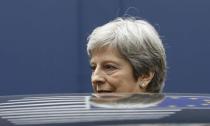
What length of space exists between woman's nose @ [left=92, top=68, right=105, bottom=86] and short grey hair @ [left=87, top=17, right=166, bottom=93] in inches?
3.2

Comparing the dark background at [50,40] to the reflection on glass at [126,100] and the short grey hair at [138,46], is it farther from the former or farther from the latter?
the reflection on glass at [126,100]

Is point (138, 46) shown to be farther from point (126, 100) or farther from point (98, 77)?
point (126, 100)

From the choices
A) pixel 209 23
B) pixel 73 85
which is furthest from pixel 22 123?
pixel 209 23

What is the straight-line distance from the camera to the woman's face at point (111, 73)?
258 centimetres

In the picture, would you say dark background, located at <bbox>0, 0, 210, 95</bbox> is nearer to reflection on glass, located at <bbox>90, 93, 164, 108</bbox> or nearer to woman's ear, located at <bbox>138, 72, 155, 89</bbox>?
woman's ear, located at <bbox>138, 72, 155, 89</bbox>

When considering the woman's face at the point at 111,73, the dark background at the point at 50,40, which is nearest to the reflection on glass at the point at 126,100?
the woman's face at the point at 111,73

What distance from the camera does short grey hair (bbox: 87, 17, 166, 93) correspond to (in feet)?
8.49

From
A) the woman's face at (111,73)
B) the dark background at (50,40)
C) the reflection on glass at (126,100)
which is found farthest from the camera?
the dark background at (50,40)

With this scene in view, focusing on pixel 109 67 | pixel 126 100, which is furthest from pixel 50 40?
pixel 126 100

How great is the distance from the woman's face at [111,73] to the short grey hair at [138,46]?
2cm

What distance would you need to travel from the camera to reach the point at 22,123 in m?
1.67

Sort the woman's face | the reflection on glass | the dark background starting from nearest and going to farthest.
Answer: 1. the reflection on glass
2. the woman's face
3. the dark background

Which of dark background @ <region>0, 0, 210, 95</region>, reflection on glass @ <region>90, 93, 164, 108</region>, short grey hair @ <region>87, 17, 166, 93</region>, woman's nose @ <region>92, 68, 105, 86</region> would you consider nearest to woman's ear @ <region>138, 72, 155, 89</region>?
short grey hair @ <region>87, 17, 166, 93</region>

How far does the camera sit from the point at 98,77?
2.60 m
